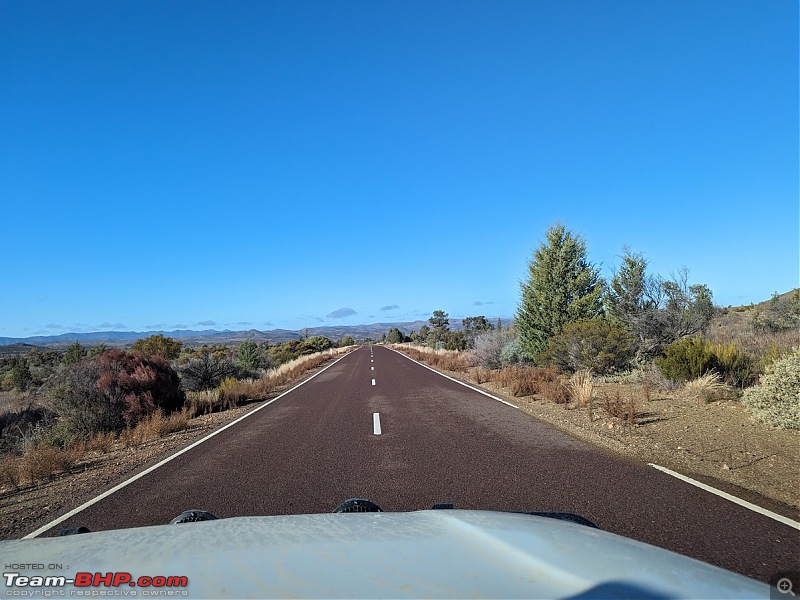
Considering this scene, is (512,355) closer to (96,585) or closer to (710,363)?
(710,363)

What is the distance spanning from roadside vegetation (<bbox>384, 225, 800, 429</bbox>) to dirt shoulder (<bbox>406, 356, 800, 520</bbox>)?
28cm

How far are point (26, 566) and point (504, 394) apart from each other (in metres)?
14.9

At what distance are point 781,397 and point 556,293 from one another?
1372 centimetres

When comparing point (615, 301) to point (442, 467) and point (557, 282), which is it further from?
point (442, 467)

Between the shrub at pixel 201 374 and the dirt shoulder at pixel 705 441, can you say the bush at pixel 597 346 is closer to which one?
the dirt shoulder at pixel 705 441

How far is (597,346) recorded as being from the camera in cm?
1695

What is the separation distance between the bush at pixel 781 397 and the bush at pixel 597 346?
743 centimetres

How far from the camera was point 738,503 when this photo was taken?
17.2 ft

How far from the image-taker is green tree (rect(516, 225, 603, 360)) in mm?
21547

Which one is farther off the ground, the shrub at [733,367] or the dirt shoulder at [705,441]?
the shrub at [733,367]

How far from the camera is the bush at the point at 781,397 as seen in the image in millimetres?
8336

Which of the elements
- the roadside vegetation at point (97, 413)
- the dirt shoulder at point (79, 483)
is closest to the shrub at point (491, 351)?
the roadside vegetation at point (97, 413)

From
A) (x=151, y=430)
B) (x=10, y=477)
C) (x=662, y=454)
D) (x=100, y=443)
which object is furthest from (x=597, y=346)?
(x=10, y=477)

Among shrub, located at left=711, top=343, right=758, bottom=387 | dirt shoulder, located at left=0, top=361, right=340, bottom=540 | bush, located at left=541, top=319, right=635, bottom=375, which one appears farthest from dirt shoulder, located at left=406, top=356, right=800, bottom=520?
dirt shoulder, located at left=0, top=361, right=340, bottom=540
